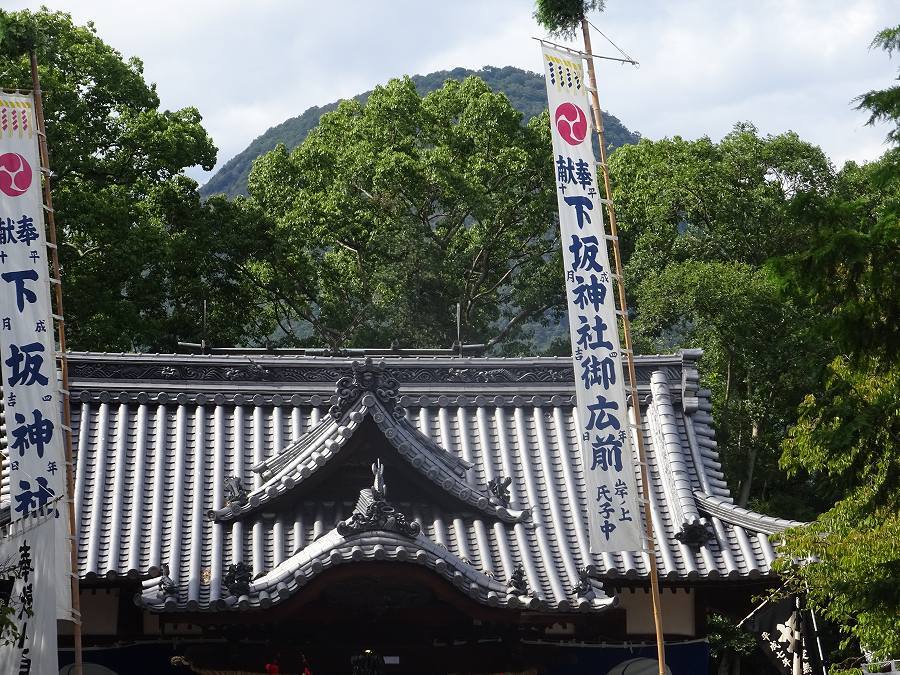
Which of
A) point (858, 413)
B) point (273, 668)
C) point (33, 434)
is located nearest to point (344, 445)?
point (273, 668)

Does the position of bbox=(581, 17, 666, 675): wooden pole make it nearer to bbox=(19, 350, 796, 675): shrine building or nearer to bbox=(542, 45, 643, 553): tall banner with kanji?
bbox=(542, 45, 643, 553): tall banner with kanji

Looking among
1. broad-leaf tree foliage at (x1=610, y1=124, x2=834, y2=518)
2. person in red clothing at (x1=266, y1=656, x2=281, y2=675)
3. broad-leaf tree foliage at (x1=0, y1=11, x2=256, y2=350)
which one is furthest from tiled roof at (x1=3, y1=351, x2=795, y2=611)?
broad-leaf tree foliage at (x1=0, y1=11, x2=256, y2=350)

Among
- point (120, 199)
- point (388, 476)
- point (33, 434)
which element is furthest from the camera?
point (120, 199)

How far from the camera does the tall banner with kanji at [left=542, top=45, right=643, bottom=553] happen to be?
13.4 meters

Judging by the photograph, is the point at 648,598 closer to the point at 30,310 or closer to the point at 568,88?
the point at 568,88

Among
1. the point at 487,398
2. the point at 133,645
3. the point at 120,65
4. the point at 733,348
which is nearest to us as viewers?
the point at 133,645

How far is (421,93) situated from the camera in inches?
3206

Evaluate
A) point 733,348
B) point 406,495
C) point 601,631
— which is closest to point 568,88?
point 406,495

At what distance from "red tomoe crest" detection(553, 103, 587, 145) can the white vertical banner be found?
6533mm

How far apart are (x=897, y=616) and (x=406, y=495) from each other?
6.62 metres

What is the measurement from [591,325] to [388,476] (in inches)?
146

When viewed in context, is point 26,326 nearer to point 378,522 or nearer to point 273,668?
point 378,522

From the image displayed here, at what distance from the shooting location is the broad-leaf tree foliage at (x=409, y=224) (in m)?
32.1

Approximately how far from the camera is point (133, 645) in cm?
1488
